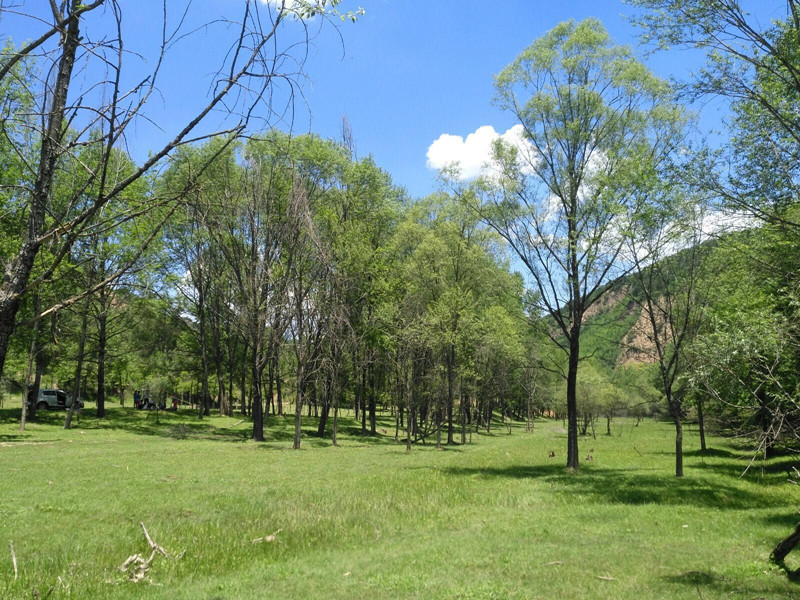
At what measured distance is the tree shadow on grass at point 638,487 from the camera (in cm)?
1575

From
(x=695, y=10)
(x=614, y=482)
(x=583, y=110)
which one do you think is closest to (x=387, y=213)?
(x=583, y=110)

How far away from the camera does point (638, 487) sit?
1758cm

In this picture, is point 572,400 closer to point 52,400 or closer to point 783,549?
point 783,549

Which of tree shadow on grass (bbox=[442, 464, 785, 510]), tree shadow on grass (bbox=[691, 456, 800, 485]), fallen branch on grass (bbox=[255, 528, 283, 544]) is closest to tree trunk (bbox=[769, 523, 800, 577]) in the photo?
tree shadow on grass (bbox=[442, 464, 785, 510])

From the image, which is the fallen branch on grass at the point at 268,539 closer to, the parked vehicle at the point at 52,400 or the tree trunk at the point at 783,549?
the tree trunk at the point at 783,549

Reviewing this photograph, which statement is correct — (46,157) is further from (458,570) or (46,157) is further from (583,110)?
(583,110)

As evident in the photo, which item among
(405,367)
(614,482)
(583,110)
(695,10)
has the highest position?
(583,110)

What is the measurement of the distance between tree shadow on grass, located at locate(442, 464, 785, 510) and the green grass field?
88mm

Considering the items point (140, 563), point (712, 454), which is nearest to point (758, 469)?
point (712, 454)

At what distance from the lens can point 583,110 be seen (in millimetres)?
21281

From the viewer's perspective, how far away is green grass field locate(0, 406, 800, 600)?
8188mm

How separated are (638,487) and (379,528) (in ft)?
32.5

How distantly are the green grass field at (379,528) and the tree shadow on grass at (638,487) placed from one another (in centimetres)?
9

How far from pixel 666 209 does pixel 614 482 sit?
9.78 meters
